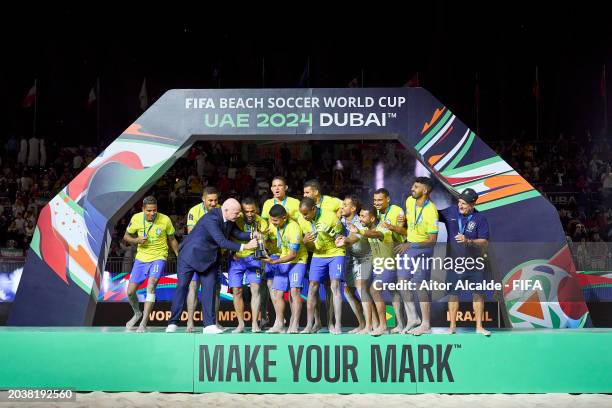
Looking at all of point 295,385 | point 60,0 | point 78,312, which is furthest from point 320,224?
point 60,0

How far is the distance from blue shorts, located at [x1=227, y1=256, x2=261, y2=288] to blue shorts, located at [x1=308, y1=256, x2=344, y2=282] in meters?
0.72

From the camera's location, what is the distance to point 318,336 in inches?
389

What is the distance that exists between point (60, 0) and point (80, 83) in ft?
7.87

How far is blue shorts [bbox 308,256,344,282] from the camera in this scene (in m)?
10.2

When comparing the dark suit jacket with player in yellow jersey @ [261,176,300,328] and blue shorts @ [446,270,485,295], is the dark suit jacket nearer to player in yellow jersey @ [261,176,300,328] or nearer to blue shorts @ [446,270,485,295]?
player in yellow jersey @ [261,176,300,328]

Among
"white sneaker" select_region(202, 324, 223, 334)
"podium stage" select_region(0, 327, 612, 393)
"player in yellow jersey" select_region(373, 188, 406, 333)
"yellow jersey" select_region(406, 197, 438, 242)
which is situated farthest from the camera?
"player in yellow jersey" select_region(373, 188, 406, 333)

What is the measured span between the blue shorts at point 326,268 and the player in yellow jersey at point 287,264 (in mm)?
144

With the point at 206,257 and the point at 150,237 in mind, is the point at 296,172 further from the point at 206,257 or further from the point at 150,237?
the point at 206,257

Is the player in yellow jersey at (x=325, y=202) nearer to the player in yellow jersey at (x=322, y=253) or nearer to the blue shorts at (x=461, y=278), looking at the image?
the player in yellow jersey at (x=322, y=253)

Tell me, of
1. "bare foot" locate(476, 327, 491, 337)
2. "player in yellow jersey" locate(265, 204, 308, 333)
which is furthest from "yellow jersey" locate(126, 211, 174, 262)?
"bare foot" locate(476, 327, 491, 337)

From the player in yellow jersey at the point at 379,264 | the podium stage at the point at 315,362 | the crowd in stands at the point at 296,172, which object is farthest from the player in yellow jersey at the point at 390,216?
the crowd in stands at the point at 296,172

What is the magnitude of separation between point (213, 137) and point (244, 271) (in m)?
1.99

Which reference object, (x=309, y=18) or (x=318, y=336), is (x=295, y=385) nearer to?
(x=318, y=336)

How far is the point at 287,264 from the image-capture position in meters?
10.4
